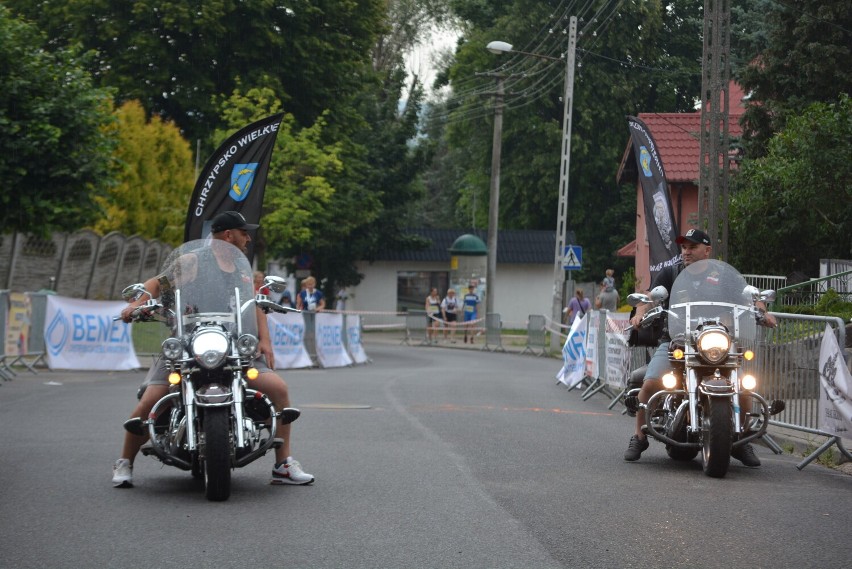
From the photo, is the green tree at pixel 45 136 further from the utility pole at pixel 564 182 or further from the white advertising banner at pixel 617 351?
the utility pole at pixel 564 182

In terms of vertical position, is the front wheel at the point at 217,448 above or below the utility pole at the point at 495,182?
below

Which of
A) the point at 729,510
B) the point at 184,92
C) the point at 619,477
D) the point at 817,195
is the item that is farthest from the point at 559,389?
the point at 184,92

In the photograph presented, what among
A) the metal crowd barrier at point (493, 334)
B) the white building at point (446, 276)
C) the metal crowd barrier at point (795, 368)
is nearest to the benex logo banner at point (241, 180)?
the metal crowd barrier at point (795, 368)

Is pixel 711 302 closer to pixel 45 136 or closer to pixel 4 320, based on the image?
pixel 4 320

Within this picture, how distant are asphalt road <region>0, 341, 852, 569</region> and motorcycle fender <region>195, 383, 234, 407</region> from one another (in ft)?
1.91

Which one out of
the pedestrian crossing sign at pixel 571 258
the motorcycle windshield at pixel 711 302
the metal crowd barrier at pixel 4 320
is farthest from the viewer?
the pedestrian crossing sign at pixel 571 258

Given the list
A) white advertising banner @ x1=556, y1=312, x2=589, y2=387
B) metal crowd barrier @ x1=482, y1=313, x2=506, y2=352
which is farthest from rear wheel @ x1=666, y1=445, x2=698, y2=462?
metal crowd barrier @ x1=482, y1=313, x2=506, y2=352

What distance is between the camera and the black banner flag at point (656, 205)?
55.5 feet

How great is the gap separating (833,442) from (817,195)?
13.7 metres

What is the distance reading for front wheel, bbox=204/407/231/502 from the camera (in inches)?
290

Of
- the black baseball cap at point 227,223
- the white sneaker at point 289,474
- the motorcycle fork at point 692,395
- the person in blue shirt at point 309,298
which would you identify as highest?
the black baseball cap at point 227,223

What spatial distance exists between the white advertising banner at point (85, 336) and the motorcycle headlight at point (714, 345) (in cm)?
1354

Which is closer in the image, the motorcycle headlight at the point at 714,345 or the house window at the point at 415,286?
the motorcycle headlight at the point at 714,345

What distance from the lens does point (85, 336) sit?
21312 mm
